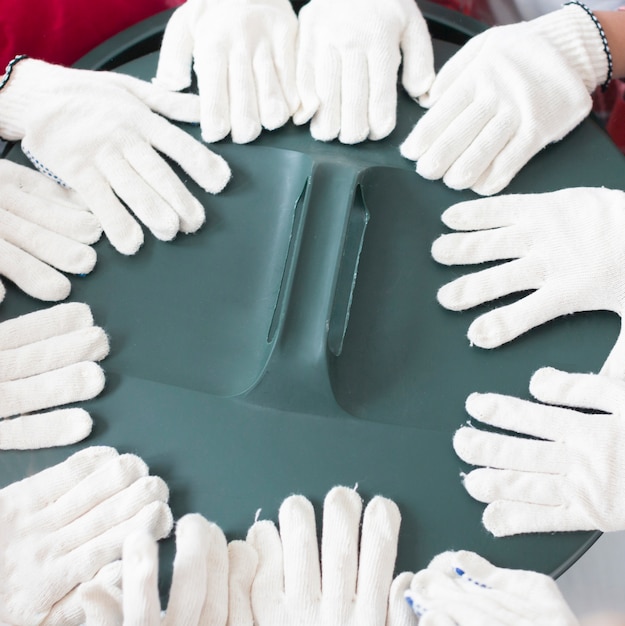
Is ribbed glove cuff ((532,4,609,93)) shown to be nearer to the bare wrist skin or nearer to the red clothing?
the bare wrist skin

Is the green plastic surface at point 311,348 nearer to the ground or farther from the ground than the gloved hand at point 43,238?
nearer to the ground

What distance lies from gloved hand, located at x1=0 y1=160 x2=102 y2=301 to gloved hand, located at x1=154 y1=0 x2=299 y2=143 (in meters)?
0.16

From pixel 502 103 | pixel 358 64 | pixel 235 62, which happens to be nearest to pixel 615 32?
pixel 502 103

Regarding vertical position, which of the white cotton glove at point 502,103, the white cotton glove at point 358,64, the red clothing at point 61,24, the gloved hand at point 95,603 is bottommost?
the gloved hand at point 95,603

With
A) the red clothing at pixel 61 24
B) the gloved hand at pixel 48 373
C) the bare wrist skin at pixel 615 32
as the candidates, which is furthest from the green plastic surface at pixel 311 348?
the red clothing at pixel 61 24

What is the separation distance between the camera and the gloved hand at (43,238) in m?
0.74

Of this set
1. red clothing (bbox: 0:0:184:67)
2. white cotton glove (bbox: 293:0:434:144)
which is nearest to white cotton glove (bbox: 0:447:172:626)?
white cotton glove (bbox: 293:0:434:144)

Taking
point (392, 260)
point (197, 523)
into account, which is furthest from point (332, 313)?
point (197, 523)

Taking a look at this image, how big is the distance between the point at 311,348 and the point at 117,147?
301 mm

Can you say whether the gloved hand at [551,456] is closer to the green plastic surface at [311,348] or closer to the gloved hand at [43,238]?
the green plastic surface at [311,348]

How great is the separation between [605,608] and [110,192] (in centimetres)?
76

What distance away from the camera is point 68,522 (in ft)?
2.21

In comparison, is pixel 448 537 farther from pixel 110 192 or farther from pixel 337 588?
pixel 110 192

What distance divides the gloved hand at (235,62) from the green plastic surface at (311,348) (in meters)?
0.03
